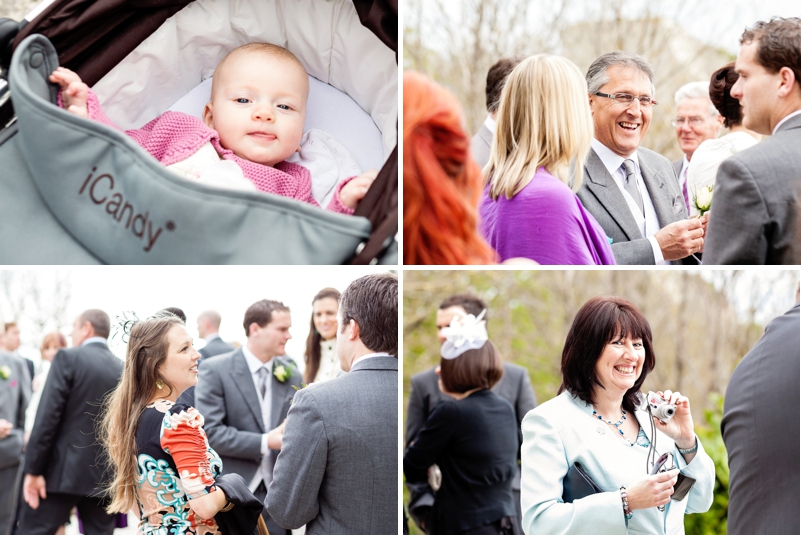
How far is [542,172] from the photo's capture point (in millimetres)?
1784

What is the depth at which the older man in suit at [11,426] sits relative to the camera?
234 centimetres

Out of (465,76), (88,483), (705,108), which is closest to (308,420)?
(88,483)

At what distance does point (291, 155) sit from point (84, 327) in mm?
777

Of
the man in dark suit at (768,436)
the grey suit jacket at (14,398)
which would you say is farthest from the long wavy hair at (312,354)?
the man in dark suit at (768,436)

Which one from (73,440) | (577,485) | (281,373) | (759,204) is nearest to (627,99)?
(759,204)

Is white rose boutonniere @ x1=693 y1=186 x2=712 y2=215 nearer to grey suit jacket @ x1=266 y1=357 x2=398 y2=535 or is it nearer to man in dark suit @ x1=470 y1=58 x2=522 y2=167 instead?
man in dark suit @ x1=470 y1=58 x2=522 y2=167

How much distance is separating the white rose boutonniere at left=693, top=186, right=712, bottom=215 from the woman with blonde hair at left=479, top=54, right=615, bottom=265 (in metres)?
0.31

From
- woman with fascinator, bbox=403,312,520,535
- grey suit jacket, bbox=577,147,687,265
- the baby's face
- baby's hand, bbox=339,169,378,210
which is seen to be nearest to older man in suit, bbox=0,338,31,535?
the baby's face

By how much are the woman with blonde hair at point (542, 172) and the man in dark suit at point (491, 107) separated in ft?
1.32

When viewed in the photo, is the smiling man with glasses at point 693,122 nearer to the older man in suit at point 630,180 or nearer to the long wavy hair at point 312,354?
the older man in suit at point 630,180

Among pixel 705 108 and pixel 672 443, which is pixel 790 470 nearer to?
pixel 672 443

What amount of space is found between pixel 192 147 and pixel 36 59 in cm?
42

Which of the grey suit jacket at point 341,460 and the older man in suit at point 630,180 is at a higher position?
the older man in suit at point 630,180

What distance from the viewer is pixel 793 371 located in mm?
1828
